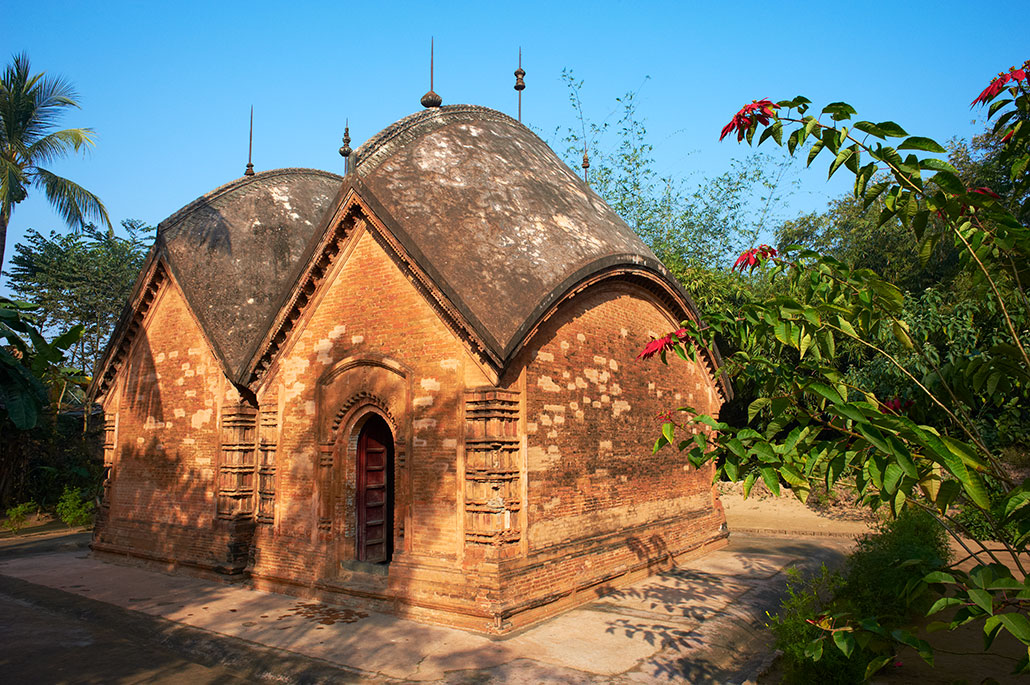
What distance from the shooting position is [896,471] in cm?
268

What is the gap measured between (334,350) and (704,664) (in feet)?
22.0

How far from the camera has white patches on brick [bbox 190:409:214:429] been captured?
40.1ft

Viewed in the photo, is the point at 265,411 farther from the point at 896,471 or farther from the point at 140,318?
the point at 896,471

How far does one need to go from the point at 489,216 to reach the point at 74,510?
55.0 ft

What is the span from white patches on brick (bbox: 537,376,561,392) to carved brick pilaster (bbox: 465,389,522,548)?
799 mm

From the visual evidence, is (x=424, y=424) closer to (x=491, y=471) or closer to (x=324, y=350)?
(x=491, y=471)

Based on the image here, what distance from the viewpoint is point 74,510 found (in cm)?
1950

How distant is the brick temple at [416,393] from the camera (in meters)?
8.73

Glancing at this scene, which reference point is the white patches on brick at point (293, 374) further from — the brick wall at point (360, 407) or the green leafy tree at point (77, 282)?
the green leafy tree at point (77, 282)

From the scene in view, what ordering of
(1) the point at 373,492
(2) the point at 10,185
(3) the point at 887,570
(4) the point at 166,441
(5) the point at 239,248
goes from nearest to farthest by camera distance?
1. (3) the point at 887,570
2. (1) the point at 373,492
3. (4) the point at 166,441
4. (5) the point at 239,248
5. (2) the point at 10,185

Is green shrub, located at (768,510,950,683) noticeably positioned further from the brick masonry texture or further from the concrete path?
the brick masonry texture

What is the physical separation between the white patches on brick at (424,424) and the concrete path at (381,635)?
96.4 inches

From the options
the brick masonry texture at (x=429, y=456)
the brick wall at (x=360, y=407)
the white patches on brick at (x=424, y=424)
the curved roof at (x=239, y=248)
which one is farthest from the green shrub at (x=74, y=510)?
the white patches on brick at (x=424, y=424)

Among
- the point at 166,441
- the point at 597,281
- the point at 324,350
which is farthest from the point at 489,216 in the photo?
the point at 166,441
